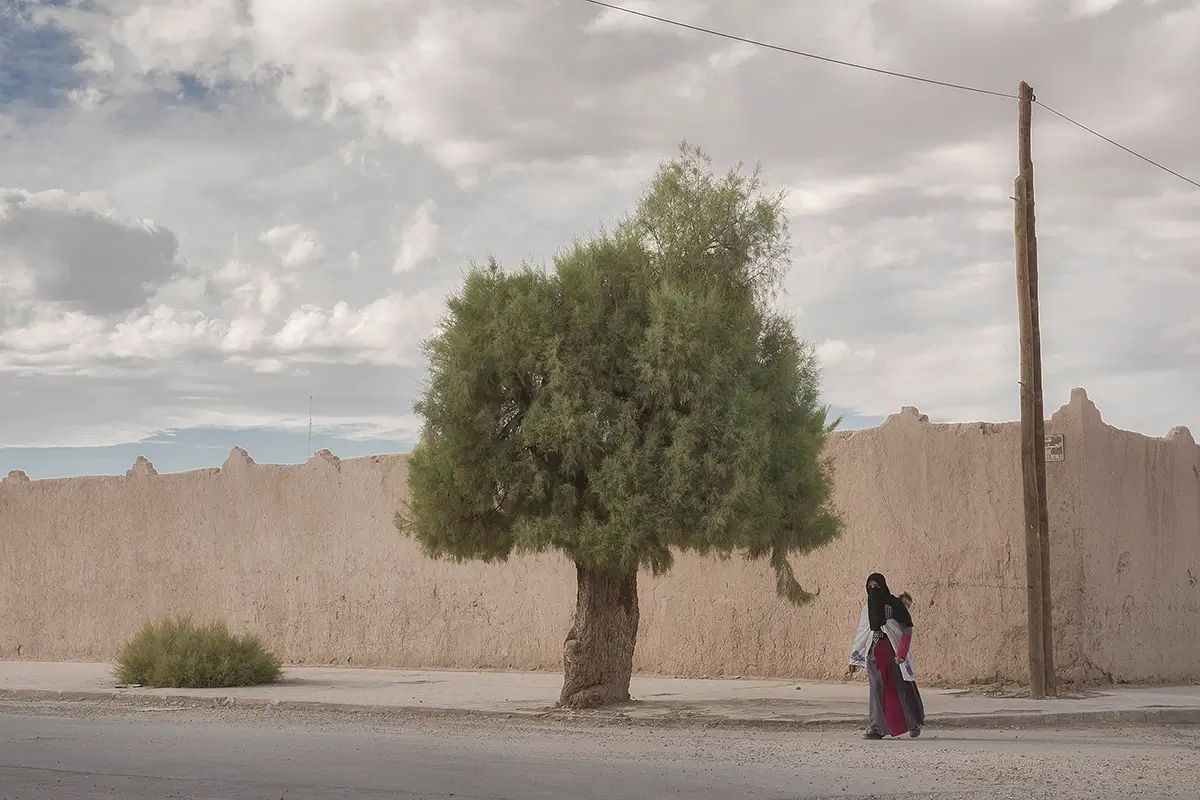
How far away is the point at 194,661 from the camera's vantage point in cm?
1920

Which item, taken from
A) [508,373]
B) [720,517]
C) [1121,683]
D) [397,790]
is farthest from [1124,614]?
[397,790]

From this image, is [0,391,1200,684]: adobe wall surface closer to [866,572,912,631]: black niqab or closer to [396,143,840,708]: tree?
[396,143,840,708]: tree

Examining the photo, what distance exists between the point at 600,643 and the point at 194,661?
637 centimetres

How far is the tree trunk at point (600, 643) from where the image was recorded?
51.7ft

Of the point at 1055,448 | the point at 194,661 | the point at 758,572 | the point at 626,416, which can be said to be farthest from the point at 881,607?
the point at 194,661

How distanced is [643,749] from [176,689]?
8.84m

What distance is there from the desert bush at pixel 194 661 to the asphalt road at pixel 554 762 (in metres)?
4.38

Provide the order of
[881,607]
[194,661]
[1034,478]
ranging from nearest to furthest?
[881,607], [1034,478], [194,661]

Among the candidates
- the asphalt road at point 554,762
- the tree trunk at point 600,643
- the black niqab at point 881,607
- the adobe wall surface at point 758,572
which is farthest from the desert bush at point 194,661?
the black niqab at point 881,607

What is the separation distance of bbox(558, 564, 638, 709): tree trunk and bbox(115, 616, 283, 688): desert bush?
214 inches

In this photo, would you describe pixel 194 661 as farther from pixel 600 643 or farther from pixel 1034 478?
pixel 1034 478

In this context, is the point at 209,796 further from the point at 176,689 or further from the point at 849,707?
the point at 176,689

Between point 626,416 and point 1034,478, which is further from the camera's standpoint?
point 1034,478

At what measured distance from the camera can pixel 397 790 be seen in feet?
30.8
